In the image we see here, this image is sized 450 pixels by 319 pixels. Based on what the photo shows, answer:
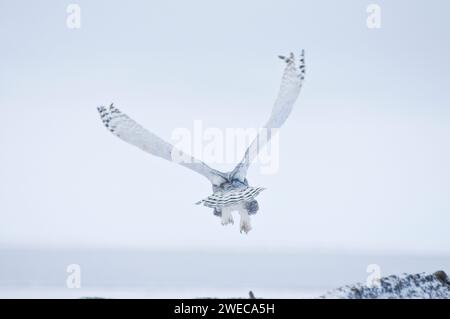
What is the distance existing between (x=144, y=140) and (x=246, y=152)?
1.79 ft

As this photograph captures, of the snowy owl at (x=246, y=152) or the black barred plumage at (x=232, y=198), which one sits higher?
the snowy owl at (x=246, y=152)

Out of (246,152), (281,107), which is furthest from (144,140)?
(281,107)

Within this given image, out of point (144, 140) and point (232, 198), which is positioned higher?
point (144, 140)

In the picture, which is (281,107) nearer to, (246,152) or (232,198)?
(246,152)

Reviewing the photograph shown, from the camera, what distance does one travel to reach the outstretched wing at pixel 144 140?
362 centimetres

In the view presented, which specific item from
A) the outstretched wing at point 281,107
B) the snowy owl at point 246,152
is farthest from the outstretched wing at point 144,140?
the outstretched wing at point 281,107

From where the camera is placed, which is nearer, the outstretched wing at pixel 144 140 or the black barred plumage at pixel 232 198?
the black barred plumage at pixel 232 198

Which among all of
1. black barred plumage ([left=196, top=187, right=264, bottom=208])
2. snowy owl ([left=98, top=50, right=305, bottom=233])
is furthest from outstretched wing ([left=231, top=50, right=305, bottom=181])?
black barred plumage ([left=196, top=187, right=264, bottom=208])

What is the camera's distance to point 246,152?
3643 mm

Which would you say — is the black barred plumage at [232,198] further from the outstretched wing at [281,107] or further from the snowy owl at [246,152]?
the outstretched wing at [281,107]
